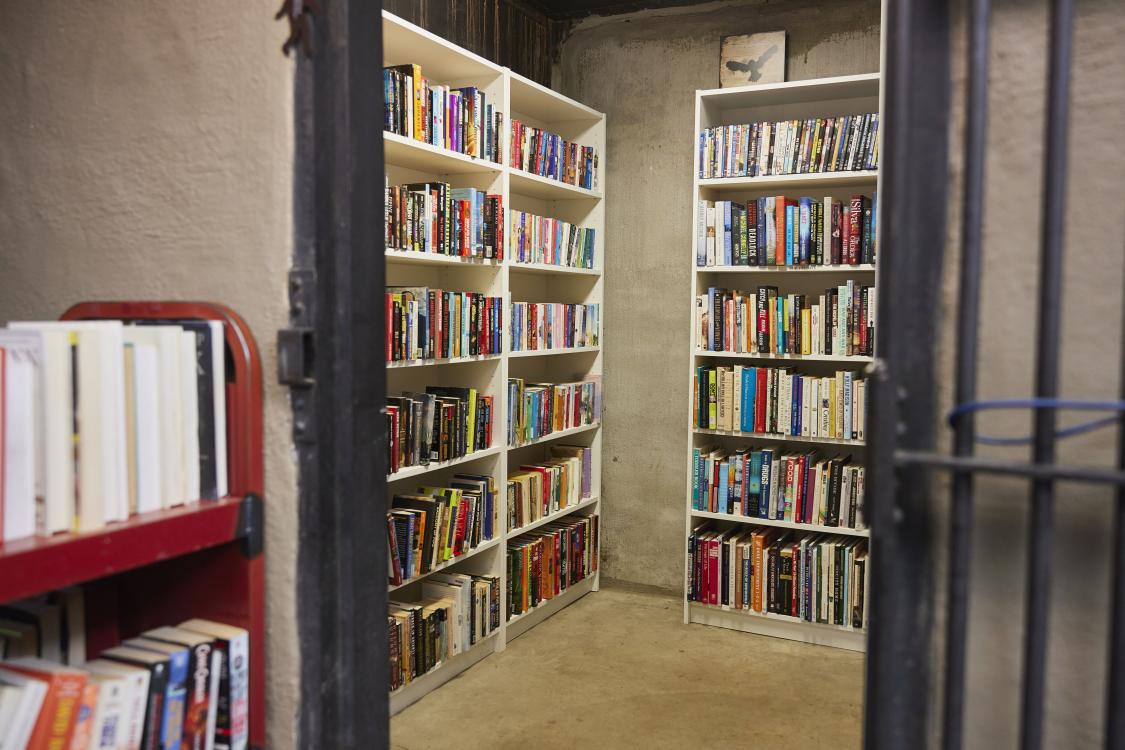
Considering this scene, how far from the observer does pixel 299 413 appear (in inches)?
48.2

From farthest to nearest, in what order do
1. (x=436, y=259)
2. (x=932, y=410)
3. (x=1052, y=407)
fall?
(x=436, y=259) → (x=932, y=410) → (x=1052, y=407)

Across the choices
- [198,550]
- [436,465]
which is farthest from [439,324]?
[198,550]

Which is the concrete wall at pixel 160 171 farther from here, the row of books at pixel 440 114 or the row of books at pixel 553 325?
the row of books at pixel 553 325

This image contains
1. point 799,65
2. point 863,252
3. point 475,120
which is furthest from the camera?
point 799,65

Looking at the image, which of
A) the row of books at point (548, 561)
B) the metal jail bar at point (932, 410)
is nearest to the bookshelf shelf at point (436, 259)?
the row of books at point (548, 561)

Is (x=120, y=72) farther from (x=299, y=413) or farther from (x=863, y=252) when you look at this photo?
(x=863, y=252)

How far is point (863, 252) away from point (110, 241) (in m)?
2.72

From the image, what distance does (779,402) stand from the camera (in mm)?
3482

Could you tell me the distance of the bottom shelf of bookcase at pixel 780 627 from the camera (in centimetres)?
343

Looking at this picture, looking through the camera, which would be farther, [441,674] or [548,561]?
[548,561]

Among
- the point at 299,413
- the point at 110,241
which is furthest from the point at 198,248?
the point at 299,413

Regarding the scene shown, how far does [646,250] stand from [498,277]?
1.04 m

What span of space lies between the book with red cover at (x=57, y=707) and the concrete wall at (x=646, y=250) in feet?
10.4

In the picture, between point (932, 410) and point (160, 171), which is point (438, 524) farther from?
point (932, 410)
